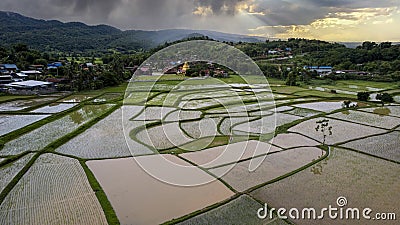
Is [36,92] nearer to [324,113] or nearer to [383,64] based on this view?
[324,113]

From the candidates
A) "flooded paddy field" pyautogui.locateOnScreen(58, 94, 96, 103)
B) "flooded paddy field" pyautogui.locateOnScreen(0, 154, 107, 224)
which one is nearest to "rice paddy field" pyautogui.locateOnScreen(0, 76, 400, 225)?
"flooded paddy field" pyautogui.locateOnScreen(0, 154, 107, 224)

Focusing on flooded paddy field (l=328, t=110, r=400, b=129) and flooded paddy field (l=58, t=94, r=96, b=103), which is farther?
flooded paddy field (l=58, t=94, r=96, b=103)

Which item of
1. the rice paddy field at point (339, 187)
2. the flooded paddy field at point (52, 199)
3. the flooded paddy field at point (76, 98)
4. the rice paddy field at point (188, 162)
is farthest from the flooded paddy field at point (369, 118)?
the flooded paddy field at point (76, 98)

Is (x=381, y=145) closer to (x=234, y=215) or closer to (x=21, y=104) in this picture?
(x=234, y=215)

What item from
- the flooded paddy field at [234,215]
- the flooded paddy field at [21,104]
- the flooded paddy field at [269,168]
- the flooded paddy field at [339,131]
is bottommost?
the flooded paddy field at [234,215]

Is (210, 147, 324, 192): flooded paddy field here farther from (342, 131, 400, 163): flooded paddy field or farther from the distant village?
the distant village

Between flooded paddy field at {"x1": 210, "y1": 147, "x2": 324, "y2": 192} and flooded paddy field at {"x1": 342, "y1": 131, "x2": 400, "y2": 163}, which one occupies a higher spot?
flooded paddy field at {"x1": 342, "y1": 131, "x2": 400, "y2": 163}

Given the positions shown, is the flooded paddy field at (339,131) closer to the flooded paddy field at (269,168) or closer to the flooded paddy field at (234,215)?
the flooded paddy field at (269,168)

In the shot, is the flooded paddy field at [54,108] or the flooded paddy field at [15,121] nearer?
the flooded paddy field at [15,121]

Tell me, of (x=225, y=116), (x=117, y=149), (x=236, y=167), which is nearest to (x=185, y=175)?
(x=236, y=167)
